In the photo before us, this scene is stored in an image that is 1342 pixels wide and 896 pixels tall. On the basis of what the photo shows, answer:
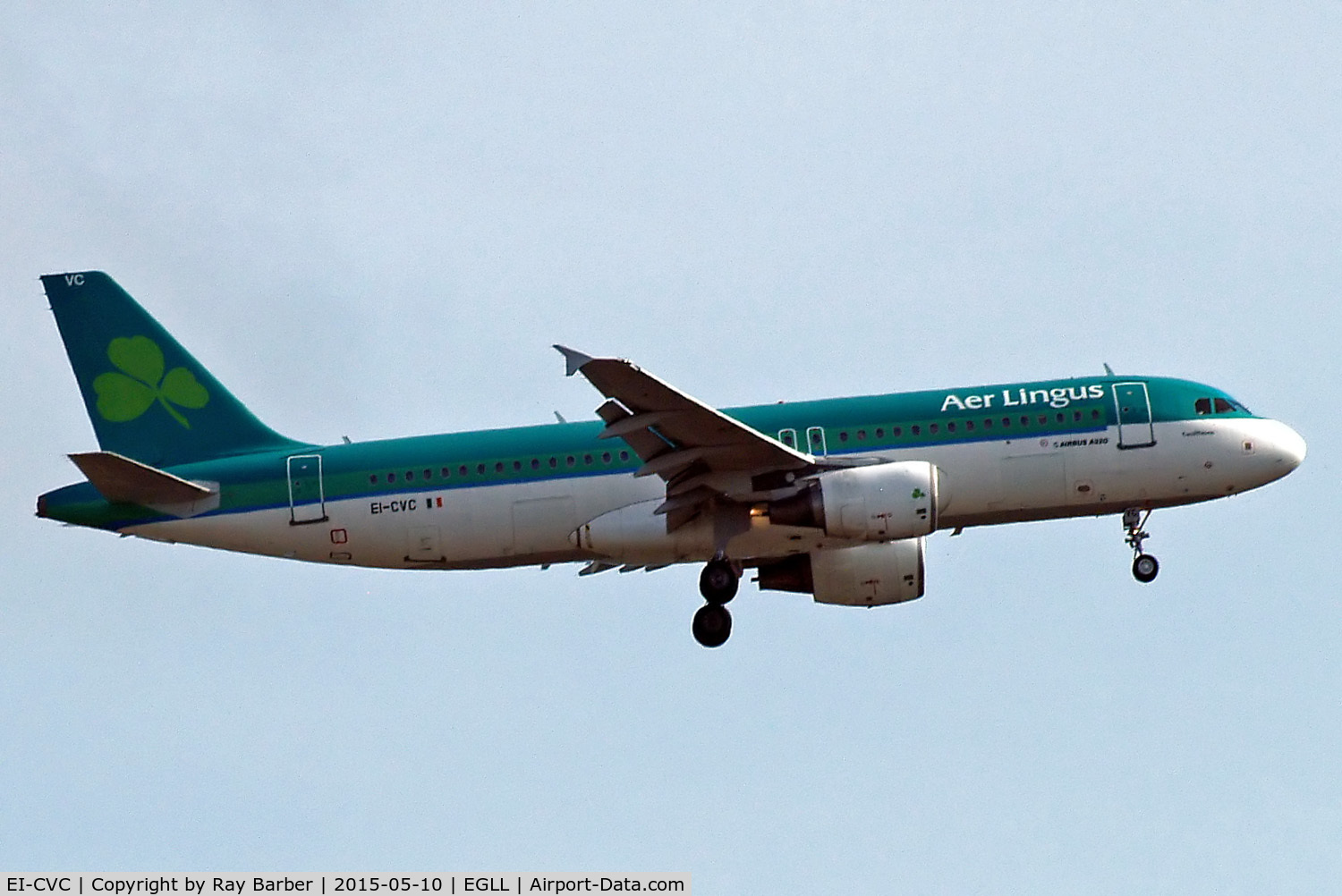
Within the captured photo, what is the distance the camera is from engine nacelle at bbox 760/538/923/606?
41656mm

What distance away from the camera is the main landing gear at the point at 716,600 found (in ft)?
131

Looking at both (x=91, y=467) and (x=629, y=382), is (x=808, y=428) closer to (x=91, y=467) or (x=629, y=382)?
(x=629, y=382)

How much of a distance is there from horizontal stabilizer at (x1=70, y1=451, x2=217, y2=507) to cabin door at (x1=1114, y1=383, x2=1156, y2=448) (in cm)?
1981

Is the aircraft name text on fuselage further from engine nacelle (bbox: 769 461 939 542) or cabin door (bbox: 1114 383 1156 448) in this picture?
engine nacelle (bbox: 769 461 939 542)

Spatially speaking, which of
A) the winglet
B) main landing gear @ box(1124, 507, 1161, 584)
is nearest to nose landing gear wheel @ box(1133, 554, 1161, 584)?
main landing gear @ box(1124, 507, 1161, 584)

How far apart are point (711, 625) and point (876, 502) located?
527 centimetres

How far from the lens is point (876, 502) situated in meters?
37.5

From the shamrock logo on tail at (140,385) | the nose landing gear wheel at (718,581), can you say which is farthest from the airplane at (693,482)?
the shamrock logo on tail at (140,385)

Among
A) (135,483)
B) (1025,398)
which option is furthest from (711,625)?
(135,483)

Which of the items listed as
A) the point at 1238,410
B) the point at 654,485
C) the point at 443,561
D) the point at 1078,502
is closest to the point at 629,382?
the point at 654,485

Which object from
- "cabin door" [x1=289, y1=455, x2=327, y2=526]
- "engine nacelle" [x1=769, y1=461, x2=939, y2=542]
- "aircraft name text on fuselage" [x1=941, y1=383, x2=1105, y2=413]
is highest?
"aircraft name text on fuselage" [x1=941, y1=383, x2=1105, y2=413]

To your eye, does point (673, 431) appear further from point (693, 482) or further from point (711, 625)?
point (711, 625)

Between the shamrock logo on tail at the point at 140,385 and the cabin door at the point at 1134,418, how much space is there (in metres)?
20.5

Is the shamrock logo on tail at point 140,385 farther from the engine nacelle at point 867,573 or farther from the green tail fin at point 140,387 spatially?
the engine nacelle at point 867,573
